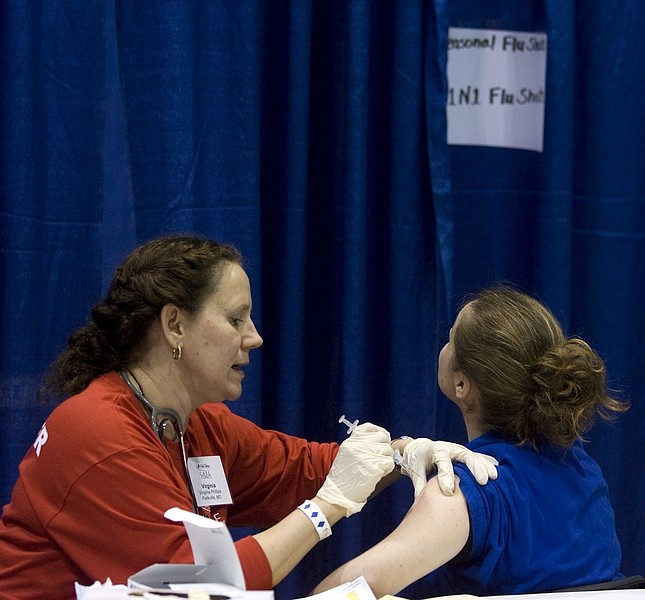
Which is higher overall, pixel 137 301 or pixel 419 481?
pixel 137 301

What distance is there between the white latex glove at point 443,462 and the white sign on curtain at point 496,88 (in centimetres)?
90

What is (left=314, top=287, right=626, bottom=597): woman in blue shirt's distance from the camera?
5.02 feet

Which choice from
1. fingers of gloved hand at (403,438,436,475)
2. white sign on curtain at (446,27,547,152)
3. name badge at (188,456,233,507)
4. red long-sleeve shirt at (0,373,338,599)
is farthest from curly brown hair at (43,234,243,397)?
white sign on curtain at (446,27,547,152)

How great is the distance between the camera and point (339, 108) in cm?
226

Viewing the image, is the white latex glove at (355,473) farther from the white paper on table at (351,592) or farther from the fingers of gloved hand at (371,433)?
the white paper on table at (351,592)

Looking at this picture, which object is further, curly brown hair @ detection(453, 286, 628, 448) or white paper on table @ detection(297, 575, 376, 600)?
curly brown hair @ detection(453, 286, 628, 448)

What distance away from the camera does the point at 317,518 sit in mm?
1594

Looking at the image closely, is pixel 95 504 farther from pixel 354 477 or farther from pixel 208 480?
pixel 354 477

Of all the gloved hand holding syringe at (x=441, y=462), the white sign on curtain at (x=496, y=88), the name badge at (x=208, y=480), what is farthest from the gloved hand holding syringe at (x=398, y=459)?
the white sign on curtain at (x=496, y=88)

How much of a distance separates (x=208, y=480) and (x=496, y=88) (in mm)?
1236

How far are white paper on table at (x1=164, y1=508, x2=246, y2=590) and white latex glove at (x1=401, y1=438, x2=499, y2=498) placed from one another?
0.43 metres

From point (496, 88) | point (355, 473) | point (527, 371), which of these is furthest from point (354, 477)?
point (496, 88)

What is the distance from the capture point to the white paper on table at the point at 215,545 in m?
1.27

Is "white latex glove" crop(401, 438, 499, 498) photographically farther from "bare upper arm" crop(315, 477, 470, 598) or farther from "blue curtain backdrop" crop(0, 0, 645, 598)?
"blue curtain backdrop" crop(0, 0, 645, 598)
